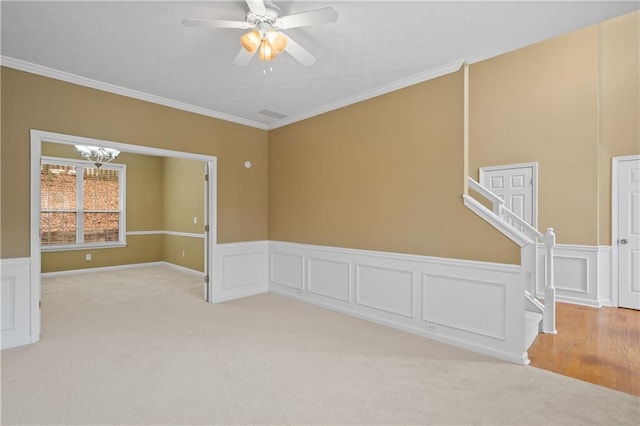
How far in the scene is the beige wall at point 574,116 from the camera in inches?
174

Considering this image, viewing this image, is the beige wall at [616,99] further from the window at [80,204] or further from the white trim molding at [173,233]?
the window at [80,204]

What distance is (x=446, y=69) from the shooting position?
125 inches

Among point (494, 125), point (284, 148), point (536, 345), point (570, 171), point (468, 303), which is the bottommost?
point (536, 345)

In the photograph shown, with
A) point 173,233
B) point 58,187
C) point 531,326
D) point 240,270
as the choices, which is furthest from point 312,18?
point 58,187

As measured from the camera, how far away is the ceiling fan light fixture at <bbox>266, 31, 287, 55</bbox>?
7.32ft

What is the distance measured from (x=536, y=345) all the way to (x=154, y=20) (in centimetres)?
446

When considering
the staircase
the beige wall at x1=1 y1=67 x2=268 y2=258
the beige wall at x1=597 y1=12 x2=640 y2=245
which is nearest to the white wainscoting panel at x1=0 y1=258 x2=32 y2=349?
the beige wall at x1=1 y1=67 x2=268 y2=258

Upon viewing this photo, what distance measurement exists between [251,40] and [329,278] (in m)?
3.03

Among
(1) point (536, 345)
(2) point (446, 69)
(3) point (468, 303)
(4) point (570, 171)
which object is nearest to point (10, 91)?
(2) point (446, 69)

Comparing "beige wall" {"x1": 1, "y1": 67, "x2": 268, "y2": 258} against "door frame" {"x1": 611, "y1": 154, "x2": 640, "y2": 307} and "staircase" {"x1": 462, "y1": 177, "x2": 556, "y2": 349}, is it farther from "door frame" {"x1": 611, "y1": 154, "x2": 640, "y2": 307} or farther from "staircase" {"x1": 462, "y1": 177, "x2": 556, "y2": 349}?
"door frame" {"x1": 611, "y1": 154, "x2": 640, "y2": 307}

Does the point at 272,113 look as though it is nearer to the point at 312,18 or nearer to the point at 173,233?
the point at 312,18

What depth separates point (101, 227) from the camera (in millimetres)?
7000

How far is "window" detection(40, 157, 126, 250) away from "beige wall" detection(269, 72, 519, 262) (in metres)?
4.53

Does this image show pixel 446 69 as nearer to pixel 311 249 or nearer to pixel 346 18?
pixel 346 18
